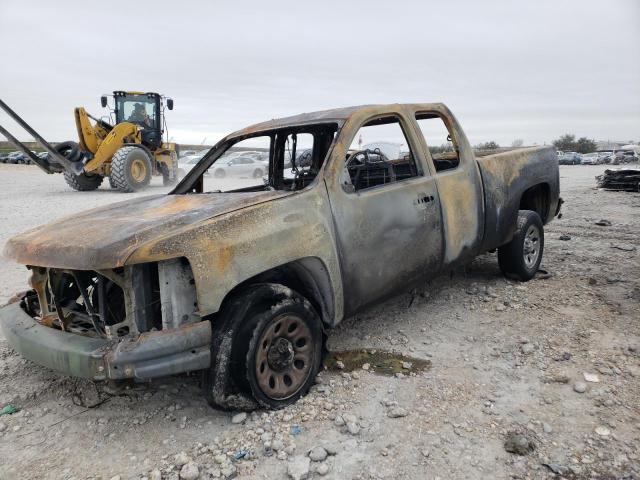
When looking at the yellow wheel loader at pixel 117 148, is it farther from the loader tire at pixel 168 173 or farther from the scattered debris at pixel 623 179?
the scattered debris at pixel 623 179

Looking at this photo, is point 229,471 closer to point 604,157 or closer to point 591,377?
point 591,377

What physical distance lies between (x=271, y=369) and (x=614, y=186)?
14.9m

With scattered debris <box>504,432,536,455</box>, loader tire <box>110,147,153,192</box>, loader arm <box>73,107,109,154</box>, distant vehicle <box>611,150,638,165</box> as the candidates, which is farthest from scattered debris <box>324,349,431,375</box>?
distant vehicle <box>611,150,638,165</box>

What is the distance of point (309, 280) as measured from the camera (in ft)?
10.1

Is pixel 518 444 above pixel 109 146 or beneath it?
beneath

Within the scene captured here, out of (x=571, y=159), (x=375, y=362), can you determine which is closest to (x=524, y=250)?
(x=375, y=362)

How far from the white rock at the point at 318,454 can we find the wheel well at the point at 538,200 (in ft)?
13.0

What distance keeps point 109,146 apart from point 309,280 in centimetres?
1354

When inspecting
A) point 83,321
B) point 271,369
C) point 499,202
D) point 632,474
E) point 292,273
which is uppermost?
point 499,202

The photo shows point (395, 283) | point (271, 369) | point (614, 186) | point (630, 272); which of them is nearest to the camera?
point (271, 369)

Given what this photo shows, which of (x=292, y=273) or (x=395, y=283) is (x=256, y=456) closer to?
(x=292, y=273)

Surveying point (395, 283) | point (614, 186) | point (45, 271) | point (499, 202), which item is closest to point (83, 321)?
point (45, 271)

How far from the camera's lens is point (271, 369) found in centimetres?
280

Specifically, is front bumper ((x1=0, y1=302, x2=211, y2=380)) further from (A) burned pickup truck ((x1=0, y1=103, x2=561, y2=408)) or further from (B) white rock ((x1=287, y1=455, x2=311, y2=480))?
(B) white rock ((x1=287, y1=455, x2=311, y2=480))
